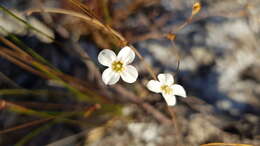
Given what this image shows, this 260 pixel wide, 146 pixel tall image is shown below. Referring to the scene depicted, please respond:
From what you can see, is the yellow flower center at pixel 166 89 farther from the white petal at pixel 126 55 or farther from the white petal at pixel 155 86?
the white petal at pixel 126 55

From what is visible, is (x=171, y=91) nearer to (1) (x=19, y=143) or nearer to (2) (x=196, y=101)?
(2) (x=196, y=101)

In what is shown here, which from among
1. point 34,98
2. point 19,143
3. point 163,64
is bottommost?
point 19,143

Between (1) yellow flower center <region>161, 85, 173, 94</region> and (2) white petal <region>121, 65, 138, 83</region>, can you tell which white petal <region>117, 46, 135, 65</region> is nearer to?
(2) white petal <region>121, 65, 138, 83</region>

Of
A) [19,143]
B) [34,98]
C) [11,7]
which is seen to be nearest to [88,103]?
[34,98]

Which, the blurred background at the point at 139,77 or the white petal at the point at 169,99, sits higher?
the blurred background at the point at 139,77

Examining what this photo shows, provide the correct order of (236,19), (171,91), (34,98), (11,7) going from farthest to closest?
1. (236,19)
2. (11,7)
3. (34,98)
4. (171,91)

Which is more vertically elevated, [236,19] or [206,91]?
[236,19]

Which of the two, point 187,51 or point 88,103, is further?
point 187,51

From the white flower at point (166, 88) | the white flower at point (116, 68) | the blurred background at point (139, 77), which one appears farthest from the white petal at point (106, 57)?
the blurred background at point (139, 77)
